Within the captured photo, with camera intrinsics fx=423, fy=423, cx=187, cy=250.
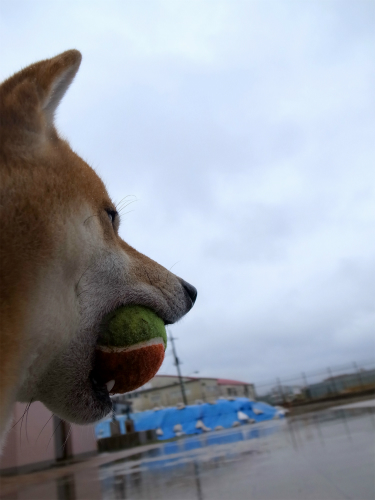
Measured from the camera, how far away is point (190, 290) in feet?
6.90

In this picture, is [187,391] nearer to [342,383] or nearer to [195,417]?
[342,383]

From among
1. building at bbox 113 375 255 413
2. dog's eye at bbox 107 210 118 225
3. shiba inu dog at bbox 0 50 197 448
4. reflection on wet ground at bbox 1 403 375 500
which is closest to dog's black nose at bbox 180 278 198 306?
shiba inu dog at bbox 0 50 197 448

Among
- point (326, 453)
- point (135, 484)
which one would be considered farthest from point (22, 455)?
point (326, 453)

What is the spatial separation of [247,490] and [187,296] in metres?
2.78

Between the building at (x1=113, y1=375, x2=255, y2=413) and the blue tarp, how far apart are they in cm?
1228

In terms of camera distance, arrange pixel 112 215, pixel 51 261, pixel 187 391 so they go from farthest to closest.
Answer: pixel 187 391
pixel 112 215
pixel 51 261

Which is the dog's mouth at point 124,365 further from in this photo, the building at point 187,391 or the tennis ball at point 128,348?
the building at point 187,391

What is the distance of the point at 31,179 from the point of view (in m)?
1.41

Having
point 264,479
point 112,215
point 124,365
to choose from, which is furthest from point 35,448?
point 112,215

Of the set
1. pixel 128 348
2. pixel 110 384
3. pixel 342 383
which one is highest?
pixel 342 383

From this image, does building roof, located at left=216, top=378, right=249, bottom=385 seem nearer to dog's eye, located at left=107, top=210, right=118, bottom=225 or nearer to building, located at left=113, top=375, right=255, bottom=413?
building, located at left=113, top=375, right=255, bottom=413

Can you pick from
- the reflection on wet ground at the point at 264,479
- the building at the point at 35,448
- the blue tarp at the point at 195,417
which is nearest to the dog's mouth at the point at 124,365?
the reflection on wet ground at the point at 264,479

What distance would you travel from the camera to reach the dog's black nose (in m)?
2.08

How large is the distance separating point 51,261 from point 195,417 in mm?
18735
